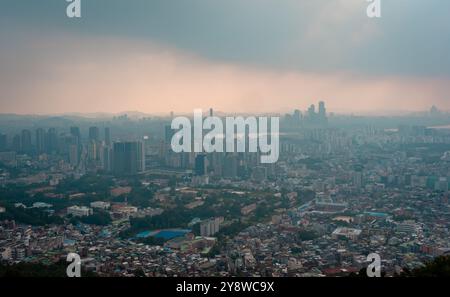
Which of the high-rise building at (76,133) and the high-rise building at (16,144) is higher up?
the high-rise building at (76,133)

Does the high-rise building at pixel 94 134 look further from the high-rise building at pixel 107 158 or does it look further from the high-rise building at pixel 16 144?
the high-rise building at pixel 16 144

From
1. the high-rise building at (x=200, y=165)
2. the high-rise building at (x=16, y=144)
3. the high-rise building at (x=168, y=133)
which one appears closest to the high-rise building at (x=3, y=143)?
the high-rise building at (x=16, y=144)

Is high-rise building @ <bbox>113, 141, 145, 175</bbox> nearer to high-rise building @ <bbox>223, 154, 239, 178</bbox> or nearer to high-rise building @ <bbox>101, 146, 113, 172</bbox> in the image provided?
high-rise building @ <bbox>101, 146, 113, 172</bbox>

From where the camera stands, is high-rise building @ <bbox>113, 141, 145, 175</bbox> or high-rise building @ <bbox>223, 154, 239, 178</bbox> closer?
high-rise building @ <bbox>113, 141, 145, 175</bbox>

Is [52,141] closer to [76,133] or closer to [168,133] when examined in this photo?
[76,133]

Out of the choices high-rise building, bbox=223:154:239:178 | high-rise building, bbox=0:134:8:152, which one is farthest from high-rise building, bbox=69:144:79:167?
high-rise building, bbox=223:154:239:178
